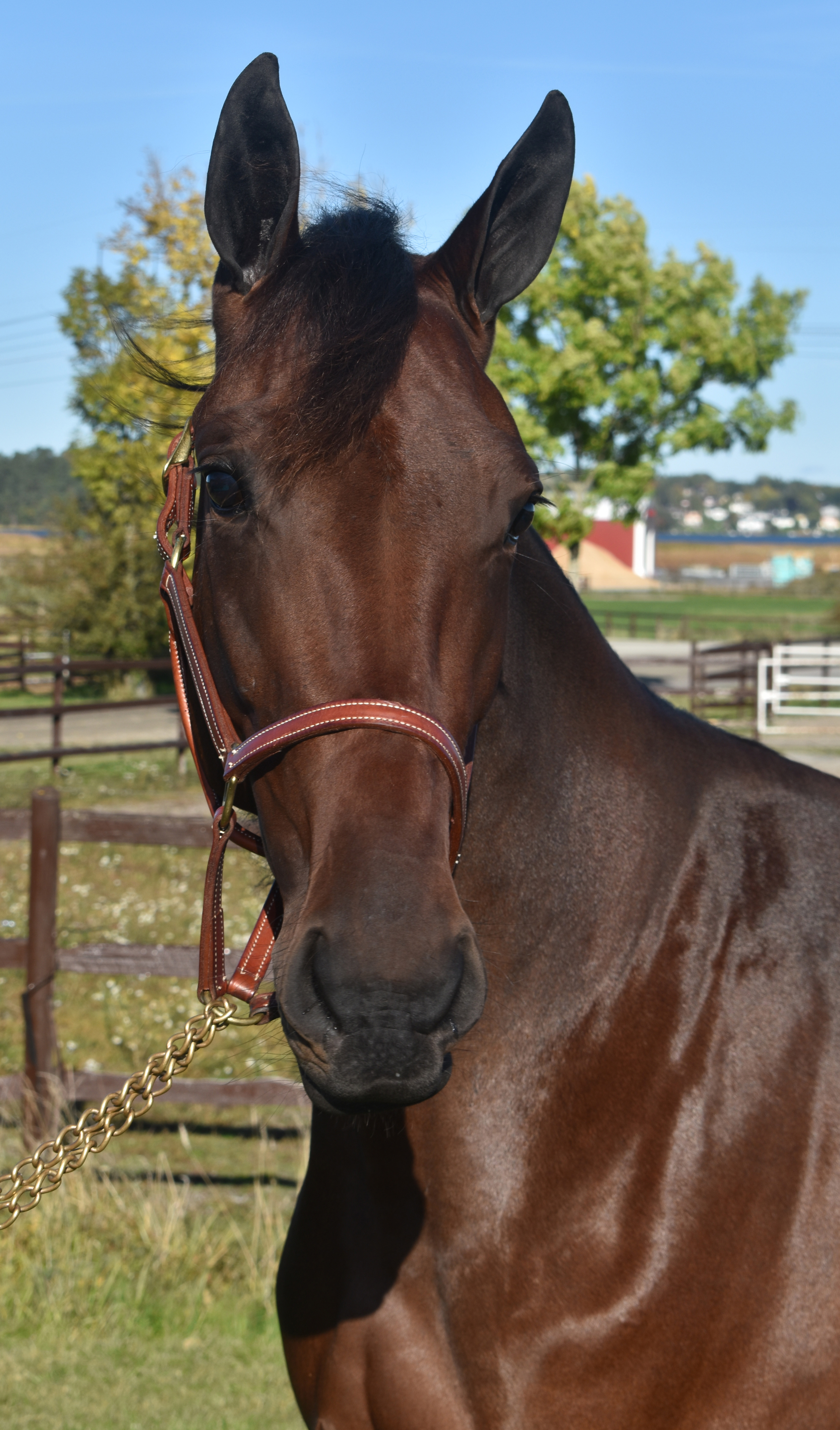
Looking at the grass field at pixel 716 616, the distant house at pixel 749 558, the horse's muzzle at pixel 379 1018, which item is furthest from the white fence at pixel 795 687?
the distant house at pixel 749 558

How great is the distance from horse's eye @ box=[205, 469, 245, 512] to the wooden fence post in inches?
165

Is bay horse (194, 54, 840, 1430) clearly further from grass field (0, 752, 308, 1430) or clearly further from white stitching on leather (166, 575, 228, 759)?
grass field (0, 752, 308, 1430)

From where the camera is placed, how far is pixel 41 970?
5.73 meters

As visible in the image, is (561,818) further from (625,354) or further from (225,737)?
(625,354)

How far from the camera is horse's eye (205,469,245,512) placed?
1.87 m

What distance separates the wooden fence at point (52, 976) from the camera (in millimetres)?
5602

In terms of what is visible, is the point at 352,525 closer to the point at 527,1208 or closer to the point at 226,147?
Result: the point at 226,147

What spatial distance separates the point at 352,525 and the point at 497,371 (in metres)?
20.3

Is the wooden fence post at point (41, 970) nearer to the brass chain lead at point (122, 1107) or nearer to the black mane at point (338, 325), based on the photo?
the brass chain lead at point (122, 1107)

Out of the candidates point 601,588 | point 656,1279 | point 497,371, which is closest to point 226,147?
point 656,1279

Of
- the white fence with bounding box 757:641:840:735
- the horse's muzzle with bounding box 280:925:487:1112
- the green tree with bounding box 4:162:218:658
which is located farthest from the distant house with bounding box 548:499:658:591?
the horse's muzzle with bounding box 280:925:487:1112

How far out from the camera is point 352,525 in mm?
1748

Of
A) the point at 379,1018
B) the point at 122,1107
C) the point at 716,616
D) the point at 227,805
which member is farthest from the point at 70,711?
the point at 716,616

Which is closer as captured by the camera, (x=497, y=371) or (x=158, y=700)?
(x=158, y=700)
